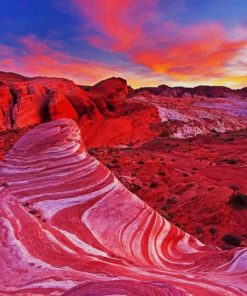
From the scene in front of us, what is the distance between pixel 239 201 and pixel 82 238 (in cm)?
1047

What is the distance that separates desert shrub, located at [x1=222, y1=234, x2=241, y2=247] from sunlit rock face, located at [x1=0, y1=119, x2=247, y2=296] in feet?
14.5

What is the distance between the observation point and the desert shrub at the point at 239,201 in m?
15.7

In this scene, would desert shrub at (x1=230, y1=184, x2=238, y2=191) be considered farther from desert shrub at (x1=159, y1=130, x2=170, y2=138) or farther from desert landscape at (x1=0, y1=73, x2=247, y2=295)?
desert shrub at (x1=159, y1=130, x2=170, y2=138)

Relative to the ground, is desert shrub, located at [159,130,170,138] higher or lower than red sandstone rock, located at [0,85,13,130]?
lower

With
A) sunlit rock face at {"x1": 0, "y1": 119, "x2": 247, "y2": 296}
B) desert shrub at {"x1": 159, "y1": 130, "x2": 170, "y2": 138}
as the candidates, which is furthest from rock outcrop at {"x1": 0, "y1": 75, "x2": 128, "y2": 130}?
sunlit rock face at {"x1": 0, "y1": 119, "x2": 247, "y2": 296}

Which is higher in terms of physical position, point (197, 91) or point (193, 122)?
point (197, 91)

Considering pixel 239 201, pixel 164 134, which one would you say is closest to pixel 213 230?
pixel 239 201

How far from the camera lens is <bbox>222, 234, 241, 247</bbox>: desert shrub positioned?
12.9m

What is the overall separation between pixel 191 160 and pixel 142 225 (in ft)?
53.8

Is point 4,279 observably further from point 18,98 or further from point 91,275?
point 18,98

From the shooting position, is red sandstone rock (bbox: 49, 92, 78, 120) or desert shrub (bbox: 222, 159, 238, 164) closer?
desert shrub (bbox: 222, 159, 238, 164)

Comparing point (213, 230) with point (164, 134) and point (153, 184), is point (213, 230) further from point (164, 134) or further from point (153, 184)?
point (164, 134)

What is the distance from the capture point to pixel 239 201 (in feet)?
52.2

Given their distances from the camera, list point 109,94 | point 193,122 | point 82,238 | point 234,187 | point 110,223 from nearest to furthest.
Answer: point 82,238
point 110,223
point 234,187
point 193,122
point 109,94
